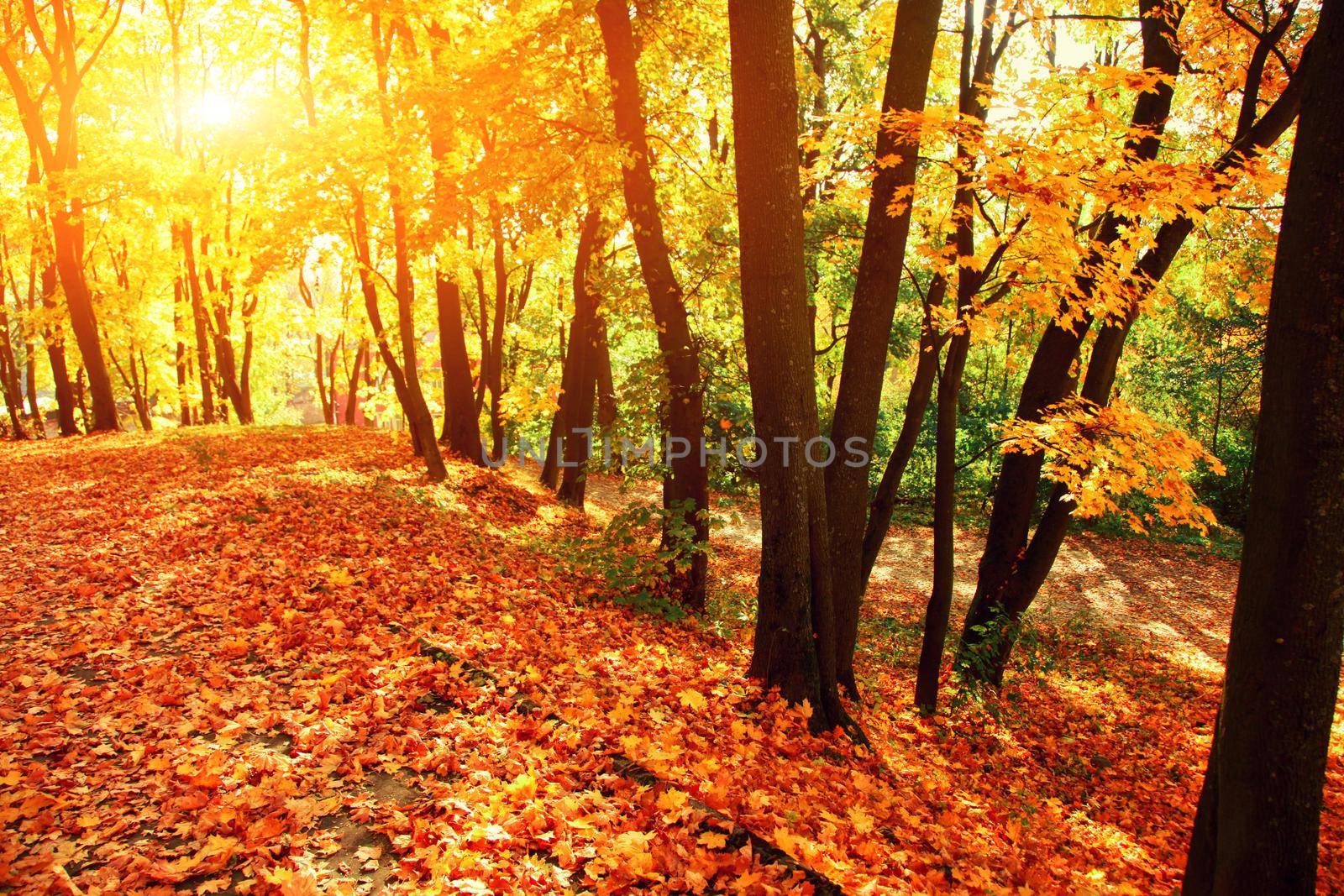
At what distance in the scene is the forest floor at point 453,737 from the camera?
3.27 m


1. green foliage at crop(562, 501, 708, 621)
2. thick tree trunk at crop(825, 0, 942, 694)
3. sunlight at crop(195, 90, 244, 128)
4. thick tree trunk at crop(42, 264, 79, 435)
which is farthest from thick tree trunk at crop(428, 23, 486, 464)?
sunlight at crop(195, 90, 244, 128)

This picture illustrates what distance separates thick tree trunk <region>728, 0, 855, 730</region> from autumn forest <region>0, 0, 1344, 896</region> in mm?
34

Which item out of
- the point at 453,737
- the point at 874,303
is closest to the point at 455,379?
the point at 874,303

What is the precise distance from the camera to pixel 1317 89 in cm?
287

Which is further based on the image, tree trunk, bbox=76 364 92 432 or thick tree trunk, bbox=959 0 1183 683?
tree trunk, bbox=76 364 92 432

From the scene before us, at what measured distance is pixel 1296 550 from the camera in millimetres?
2889

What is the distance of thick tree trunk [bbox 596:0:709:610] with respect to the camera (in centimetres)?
816

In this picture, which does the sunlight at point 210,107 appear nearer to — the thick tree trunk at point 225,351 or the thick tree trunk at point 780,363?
the thick tree trunk at point 225,351

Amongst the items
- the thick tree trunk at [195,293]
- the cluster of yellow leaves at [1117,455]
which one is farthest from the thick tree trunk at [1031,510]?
the thick tree trunk at [195,293]

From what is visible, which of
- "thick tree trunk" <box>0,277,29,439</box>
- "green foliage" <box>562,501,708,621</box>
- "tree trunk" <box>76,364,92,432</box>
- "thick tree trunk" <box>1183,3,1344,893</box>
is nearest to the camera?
"thick tree trunk" <box>1183,3,1344,893</box>

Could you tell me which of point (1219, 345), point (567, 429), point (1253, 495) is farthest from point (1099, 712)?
point (1219, 345)

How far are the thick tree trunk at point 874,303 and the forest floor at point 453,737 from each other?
1633 millimetres

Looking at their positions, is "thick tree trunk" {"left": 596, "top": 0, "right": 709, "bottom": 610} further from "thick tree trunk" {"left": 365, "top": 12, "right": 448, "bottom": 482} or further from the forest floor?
"thick tree trunk" {"left": 365, "top": 12, "right": 448, "bottom": 482}

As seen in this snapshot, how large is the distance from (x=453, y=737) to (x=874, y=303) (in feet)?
16.2
